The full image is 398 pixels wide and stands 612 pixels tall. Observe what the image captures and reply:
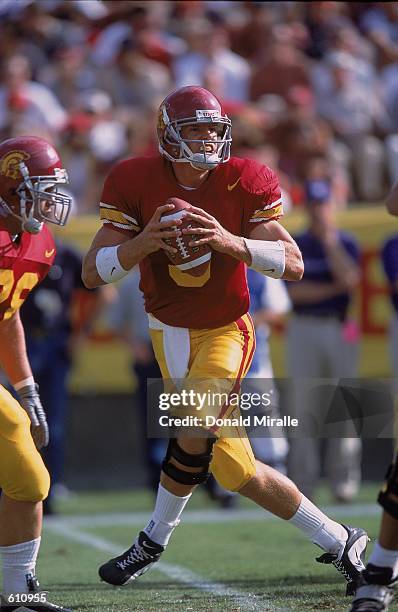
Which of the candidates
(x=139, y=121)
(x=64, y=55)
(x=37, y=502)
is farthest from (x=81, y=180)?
(x=37, y=502)

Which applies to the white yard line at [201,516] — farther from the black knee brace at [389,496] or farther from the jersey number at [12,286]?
the black knee brace at [389,496]

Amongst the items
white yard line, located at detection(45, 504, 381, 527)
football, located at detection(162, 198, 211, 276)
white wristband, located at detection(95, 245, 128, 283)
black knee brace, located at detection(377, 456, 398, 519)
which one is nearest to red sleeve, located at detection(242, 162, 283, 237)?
football, located at detection(162, 198, 211, 276)

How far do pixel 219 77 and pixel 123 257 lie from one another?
21.9 ft

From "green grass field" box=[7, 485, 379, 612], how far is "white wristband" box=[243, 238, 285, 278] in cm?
123

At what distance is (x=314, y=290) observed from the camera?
7.75m

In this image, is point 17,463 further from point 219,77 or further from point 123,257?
point 219,77

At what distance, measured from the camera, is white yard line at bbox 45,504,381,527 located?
7000 mm

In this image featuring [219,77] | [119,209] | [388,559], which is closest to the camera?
[388,559]

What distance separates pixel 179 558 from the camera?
566cm

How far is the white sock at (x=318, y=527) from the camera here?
447 centimetres

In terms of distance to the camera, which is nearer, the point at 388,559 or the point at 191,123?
the point at 388,559

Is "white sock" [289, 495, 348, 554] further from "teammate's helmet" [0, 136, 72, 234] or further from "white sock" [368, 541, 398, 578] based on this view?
"teammate's helmet" [0, 136, 72, 234]

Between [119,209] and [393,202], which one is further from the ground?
[393,202]

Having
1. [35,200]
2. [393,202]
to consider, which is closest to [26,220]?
[35,200]
